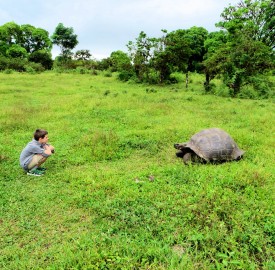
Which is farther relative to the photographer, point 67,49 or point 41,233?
point 67,49

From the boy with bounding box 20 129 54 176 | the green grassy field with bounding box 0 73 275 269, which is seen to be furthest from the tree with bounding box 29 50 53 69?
the boy with bounding box 20 129 54 176

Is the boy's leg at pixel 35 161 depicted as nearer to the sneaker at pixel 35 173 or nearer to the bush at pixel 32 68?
the sneaker at pixel 35 173

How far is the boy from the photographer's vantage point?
6.05 metres

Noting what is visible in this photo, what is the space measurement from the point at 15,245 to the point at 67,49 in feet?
142

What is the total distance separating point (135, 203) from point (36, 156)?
2.49 metres

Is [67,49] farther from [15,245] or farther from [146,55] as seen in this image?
[15,245]

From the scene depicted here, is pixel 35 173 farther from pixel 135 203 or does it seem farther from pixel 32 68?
pixel 32 68

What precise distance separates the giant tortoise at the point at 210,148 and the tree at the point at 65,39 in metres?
39.5

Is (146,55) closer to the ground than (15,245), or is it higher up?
higher up

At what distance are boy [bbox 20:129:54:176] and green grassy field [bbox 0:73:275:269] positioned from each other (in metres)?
0.23

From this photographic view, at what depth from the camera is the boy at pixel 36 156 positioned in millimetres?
6051

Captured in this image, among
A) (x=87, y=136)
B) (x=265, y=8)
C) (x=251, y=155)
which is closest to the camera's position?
(x=251, y=155)

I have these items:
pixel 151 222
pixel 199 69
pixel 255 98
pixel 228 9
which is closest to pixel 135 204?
pixel 151 222

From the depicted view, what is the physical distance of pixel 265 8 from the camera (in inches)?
1006
